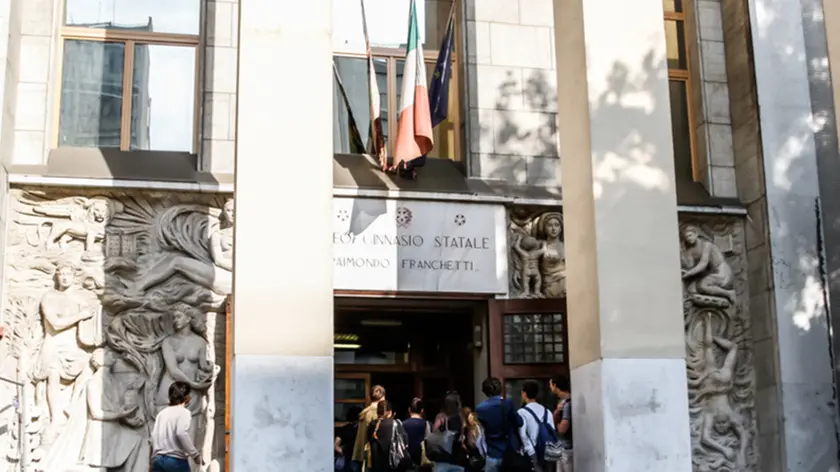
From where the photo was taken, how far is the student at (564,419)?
11375 mm

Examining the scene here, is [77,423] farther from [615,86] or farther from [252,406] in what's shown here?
[615,86]

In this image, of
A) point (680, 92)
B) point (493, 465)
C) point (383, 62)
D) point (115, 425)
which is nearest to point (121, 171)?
point (115, 425)

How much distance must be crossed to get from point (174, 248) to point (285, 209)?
2886mm

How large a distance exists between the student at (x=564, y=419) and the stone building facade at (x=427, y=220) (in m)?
0.15

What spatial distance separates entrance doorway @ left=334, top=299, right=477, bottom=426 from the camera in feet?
50.4

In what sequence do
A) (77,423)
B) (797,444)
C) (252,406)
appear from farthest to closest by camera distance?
(797,444) → (77,423) → (252,406)

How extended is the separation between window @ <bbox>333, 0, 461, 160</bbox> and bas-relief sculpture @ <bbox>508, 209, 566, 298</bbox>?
4.38ft

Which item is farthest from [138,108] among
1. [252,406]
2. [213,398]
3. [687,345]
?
[687,345]

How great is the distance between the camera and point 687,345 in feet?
46.8

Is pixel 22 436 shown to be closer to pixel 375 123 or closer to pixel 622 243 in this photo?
pixel 375 123

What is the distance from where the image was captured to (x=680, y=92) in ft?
51.6

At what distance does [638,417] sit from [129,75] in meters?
7.51

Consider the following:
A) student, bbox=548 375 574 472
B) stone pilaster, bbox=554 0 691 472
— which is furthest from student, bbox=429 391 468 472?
stone pilaster, bbox=554 0 691 472

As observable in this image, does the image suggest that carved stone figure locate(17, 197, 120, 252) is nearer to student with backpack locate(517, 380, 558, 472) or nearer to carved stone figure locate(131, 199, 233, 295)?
carved stone figure locate(131, 199, 233, 295)
